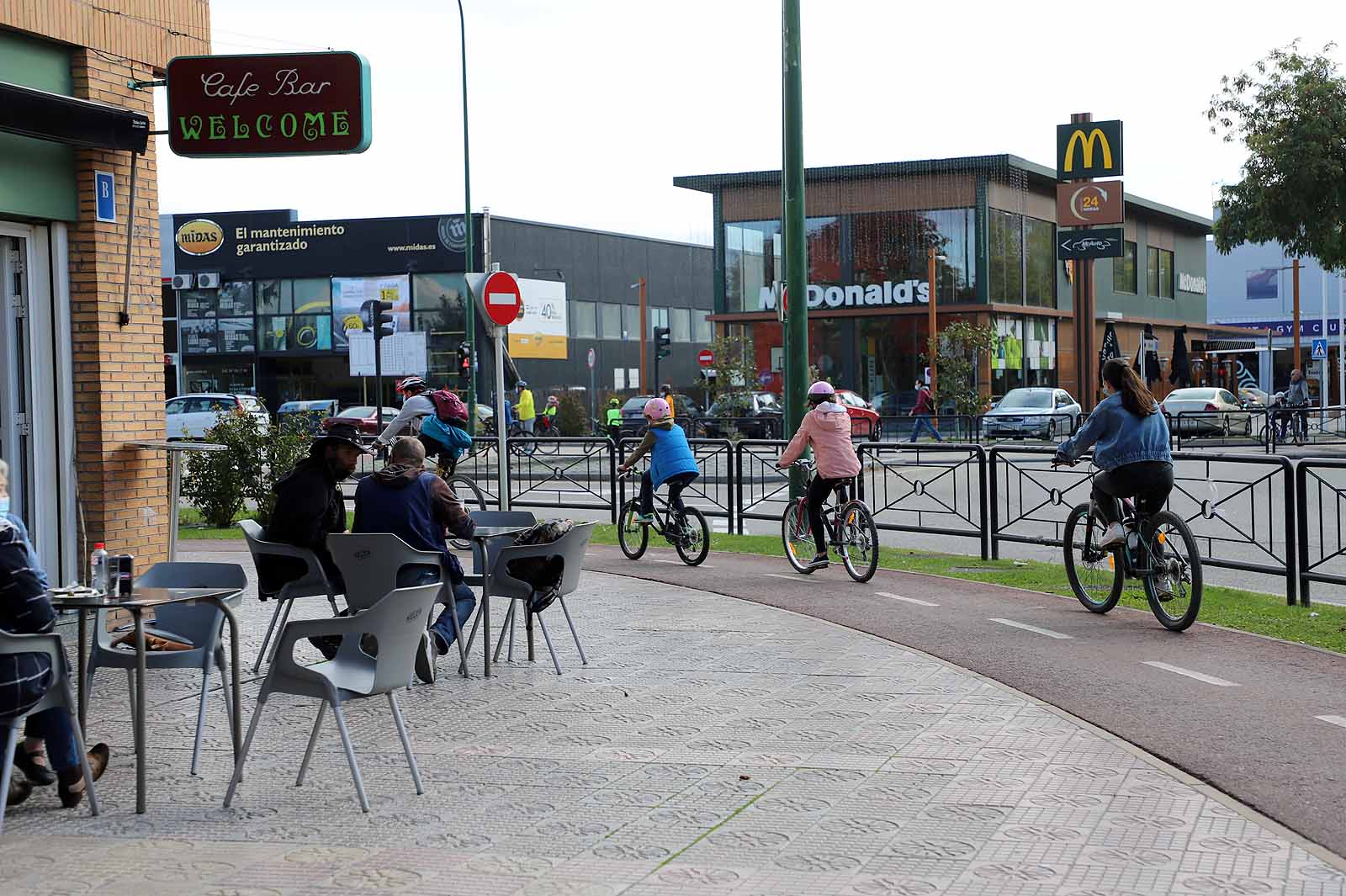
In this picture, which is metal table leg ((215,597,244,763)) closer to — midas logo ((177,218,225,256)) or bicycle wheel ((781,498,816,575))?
bicycle wheel ((781,498,816,575))

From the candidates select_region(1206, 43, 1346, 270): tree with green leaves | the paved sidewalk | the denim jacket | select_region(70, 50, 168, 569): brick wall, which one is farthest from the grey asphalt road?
select_region(1206, 43, 1346, 270): tree with green leaves

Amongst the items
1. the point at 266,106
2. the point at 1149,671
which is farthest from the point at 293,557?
the point at 1149,671

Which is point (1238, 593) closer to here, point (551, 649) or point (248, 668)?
point (551, 649)

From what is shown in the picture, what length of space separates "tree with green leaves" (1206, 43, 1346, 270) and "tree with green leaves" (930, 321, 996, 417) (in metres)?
12.6

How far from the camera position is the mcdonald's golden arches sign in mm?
30562

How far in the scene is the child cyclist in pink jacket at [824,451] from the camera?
1304cm

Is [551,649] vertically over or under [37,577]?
under

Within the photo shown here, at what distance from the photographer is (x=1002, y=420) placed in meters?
37.2

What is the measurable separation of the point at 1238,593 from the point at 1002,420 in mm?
25878

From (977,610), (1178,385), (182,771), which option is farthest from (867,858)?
(1178,385)

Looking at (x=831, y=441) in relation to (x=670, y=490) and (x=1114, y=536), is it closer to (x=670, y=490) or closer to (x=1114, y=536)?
(x=670, y=490)

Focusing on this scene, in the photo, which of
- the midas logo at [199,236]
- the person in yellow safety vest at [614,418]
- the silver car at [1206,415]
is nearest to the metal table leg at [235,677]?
the person in yellow safety vest at [614,418]

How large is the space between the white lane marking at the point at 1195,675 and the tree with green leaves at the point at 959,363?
110 feet

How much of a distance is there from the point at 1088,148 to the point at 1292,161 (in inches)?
161
